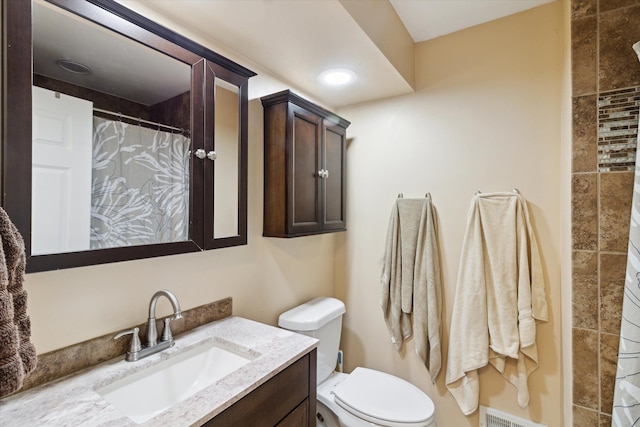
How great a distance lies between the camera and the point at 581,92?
126 centimetres

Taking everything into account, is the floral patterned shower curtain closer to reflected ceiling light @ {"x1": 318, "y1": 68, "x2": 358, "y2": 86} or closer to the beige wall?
reflected ceiling light @ {"x1": 318, "y1": 68, "x2": 358, "y2": 86}

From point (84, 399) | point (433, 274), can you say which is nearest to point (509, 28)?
point (433, 274)

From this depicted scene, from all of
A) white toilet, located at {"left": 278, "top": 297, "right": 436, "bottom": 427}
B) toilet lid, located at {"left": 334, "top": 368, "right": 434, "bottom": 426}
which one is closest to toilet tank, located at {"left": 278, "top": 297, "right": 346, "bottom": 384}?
white toilet, located at {"left": 278, "top": 297, "right": 436, "bottom": 427}

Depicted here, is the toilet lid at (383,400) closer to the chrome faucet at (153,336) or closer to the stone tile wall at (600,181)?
the stone tile wall at (600,181)

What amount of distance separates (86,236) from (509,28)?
2125 mm

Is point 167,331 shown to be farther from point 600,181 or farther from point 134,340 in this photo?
point 600,181

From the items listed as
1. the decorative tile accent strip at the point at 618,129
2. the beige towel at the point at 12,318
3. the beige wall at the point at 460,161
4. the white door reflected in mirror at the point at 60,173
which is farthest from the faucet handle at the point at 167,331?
the decorative tile accent strip at the point at 618,129

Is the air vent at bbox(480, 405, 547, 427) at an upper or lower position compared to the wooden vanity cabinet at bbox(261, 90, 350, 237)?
lower

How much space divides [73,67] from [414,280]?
178cm

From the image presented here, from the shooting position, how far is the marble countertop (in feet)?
2.31

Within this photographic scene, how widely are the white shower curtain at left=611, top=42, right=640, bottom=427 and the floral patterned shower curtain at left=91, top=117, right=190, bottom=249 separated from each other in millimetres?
1585

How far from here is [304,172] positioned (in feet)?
5.21

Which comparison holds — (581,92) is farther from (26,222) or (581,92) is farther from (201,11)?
(26,222)

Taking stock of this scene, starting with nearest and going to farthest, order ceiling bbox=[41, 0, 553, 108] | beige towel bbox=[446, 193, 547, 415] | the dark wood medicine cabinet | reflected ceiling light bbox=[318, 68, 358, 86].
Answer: the dark wood medicine cabinet, ceiling bbox=[41, 0, 553, 108], beige towel bbox=[446, 193, 547, 415], reflected ceiling light bbox=[318, 68, 358, 86]
